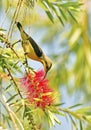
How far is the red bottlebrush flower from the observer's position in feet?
2.33

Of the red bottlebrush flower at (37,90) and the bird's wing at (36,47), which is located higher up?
the bird's wing at (36,47)

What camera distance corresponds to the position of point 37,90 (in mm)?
724

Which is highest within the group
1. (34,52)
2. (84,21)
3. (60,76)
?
(34,52)

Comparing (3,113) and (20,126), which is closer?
(20,126)

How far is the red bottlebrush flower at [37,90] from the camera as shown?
2.33 feet

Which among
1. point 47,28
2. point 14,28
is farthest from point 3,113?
point 47,28

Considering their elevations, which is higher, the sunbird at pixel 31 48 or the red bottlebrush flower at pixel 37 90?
the sunbird at pixel 31 48

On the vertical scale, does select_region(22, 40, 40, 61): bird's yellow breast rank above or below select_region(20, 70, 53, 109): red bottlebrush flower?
above

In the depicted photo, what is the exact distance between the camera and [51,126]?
29.6 inches

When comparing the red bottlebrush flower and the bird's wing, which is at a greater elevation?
the bird's wing

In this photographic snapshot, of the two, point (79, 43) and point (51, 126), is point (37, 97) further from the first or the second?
point (79, 43)

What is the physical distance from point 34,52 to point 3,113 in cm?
14

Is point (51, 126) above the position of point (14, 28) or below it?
below

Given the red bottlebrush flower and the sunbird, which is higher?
the sunbird
